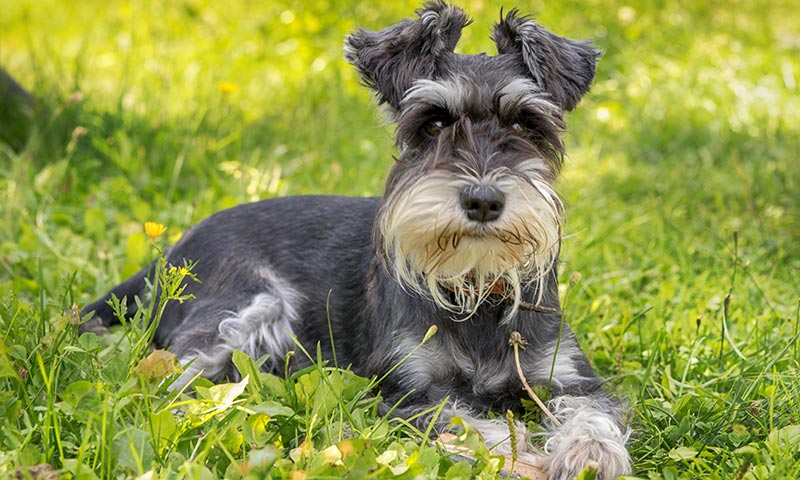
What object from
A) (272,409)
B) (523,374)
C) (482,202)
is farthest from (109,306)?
(482,202)

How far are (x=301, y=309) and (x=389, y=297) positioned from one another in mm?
578

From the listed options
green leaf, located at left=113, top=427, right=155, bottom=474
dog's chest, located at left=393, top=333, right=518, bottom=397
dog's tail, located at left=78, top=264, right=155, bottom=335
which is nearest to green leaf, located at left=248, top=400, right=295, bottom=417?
green leaf, located at left=113, top=427, right=155, bottom=474

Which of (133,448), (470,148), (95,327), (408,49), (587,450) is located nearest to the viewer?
(133,448)

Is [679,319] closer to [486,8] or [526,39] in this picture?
[526,39]

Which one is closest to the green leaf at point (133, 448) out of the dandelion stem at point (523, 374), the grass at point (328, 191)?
the grass at point (328, 191)

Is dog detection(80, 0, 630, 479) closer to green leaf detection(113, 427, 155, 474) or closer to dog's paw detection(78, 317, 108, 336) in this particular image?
dog's paw detection(78, 317, 108, 336)

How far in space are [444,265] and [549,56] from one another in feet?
3.09

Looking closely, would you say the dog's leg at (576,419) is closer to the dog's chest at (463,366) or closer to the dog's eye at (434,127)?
the dog's chest at (463,366)

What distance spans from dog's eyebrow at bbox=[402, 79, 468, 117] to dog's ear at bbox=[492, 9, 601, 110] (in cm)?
35

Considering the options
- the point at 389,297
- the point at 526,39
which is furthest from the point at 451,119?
the point at 389,297

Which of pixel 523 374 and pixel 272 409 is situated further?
pixel 523 374

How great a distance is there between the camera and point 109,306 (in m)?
4.21

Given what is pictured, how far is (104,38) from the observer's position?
31.8 ft

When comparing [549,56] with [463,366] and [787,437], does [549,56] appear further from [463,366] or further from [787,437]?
[787,437]
